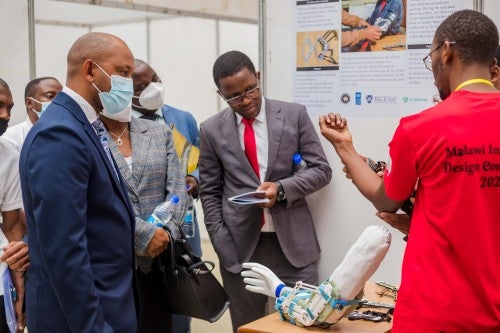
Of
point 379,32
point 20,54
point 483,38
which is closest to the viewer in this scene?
point 483,38

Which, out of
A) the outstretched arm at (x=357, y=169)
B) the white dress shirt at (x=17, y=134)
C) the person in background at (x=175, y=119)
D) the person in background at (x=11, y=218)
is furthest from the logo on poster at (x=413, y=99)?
the white dress shirt at (x=17, y=134)

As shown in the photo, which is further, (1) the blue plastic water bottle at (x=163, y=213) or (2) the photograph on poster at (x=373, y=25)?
(2) the photograph on poster at (x=373, y=25)

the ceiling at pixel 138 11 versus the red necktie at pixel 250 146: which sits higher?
the ceiling at pixel 138 11

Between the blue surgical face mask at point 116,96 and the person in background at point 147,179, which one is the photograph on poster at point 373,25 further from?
the blue surgical face mask at point 116,96

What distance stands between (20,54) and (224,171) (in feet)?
6.78

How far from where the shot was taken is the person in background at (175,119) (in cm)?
394

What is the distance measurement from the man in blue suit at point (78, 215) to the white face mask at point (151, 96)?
1.35 metres

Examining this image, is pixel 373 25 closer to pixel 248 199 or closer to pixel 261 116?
pixel 261 116

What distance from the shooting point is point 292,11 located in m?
3.74

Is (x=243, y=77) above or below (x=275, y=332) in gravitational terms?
above

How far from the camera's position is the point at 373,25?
346cm

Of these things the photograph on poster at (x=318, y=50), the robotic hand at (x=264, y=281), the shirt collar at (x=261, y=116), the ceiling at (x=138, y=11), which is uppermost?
the ceiling at (x=138, y=11)

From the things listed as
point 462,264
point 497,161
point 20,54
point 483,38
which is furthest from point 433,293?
point 20,54

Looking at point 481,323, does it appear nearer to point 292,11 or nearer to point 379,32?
point 379,32
